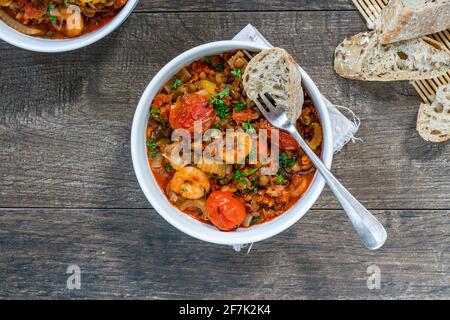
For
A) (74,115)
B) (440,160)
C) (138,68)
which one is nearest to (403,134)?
(440,160)

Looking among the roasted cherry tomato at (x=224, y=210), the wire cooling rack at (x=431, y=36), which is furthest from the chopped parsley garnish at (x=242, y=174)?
the wire cooling rack at (x=431, y=36)

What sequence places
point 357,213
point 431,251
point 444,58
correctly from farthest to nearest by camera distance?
point 431,251 < point 444,58 < point 357,213

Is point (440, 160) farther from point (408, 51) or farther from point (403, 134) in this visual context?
point (408, 51)

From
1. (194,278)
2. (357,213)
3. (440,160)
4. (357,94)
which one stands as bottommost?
Result: (194,278)

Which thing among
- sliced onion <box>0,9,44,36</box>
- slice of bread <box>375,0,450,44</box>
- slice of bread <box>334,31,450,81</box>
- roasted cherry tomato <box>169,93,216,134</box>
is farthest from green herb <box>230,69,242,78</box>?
sliced onion <box>0,9,44,36</box>

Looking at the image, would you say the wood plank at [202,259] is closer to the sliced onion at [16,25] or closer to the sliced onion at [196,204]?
the sliced onion at [196,204]

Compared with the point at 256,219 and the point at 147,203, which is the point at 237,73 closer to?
the point at 256,219

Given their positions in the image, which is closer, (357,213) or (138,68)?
(357,213)
